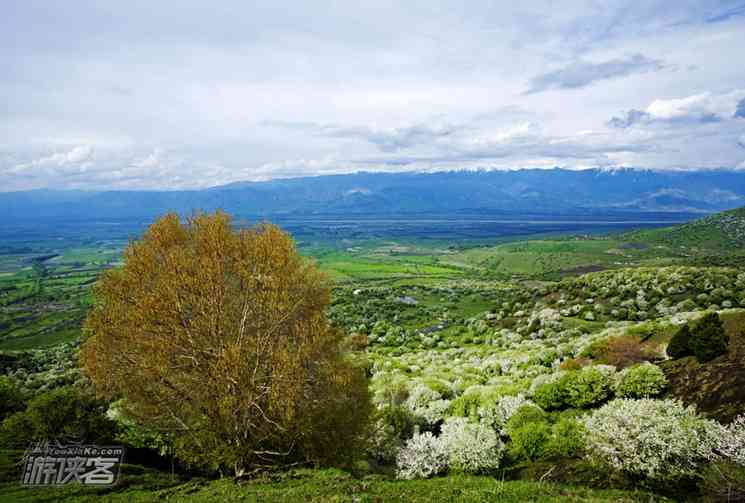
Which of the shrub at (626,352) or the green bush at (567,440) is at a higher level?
the green bush at (567,440)

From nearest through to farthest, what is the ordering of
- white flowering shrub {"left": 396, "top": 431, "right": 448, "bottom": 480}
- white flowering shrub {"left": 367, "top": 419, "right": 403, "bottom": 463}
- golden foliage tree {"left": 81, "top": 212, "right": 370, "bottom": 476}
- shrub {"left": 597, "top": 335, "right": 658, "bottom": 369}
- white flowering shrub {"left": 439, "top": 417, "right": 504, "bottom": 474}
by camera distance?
1. golden foliage tree {"left": 81, "top": 212, "right": 370, "bottom": 476}
2. white flowering shrub {"left": 439, "top": 417, "right": 504, "bottom": 474}
3. white flowering shrub {"left": 396, "top": 431, "right": 448, "bottom": 480}
4. white flowering shrub {"left": 367, "top": 419, "right": 403, "bottom": 463}
5. shrub {"left": 597, "top": 335, "right": 658, "bottom": 369}

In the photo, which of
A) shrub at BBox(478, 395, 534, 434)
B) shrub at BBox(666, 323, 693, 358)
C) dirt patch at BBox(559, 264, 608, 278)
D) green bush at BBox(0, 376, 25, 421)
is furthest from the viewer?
dirt patch at BBox(559, 264, 608, 278)

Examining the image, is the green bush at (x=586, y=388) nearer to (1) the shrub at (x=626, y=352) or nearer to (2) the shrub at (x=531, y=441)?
(2) the shrub at (x=531, y=441)

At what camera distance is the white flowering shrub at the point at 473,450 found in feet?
71.5

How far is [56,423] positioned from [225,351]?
13.2m

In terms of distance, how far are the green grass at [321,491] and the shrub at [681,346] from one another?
56.3 ft

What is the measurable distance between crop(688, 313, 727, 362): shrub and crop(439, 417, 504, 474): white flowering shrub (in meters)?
14.7

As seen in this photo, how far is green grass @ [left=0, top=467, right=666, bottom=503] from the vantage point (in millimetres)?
15812

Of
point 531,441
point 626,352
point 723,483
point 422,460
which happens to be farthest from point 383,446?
point 626,352

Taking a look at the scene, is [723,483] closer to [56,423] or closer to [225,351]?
[225,351]

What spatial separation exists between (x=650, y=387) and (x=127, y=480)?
28.1 meters

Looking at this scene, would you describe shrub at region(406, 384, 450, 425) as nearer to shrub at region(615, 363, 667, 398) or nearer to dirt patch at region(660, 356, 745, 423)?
shrub at region(615, 363, 667, 398)

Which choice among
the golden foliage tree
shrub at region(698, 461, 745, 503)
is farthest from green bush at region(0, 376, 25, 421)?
shrub at region(698, 461, 745, 503)

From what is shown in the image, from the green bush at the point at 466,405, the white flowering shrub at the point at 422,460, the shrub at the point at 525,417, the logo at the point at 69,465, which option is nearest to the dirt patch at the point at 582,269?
the green bush at the point at 466,405
